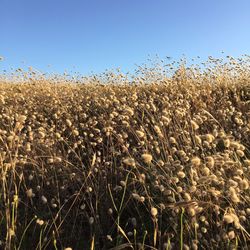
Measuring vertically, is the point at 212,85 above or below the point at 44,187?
above

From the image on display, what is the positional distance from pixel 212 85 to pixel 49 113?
120 inches

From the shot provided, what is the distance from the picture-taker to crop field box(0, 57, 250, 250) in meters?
2.46

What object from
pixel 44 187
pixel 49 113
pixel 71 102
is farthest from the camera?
pixel 71 102

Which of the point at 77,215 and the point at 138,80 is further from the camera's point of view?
the point at 138,80

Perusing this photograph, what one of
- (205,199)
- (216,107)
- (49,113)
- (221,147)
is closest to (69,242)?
(205,199)

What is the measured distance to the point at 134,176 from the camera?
11.5 ft

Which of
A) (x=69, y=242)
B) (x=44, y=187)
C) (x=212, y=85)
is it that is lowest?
(x=69, y=242)

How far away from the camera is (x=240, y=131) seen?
443 centimetres

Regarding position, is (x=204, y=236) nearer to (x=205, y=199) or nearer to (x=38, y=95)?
(x=205, y=199)

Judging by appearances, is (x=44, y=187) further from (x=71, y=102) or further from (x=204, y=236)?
(x=71, y=102)

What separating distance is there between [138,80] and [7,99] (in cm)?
250

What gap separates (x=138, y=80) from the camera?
733 centimetres

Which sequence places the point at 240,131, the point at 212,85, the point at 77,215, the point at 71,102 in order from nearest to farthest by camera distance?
the point at 77,215, the point at 240,131, the point at 71,102, the point at 212,85

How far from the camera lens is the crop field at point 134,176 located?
8.09 ft
